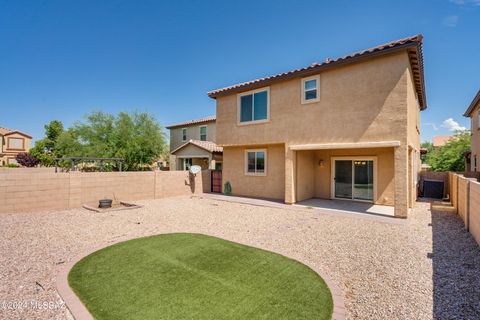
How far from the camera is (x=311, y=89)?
1172 cm

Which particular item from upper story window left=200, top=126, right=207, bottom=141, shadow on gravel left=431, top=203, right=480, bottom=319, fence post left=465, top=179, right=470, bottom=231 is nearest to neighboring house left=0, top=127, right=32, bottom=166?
upper story window left=200, top=126, right=207, bottom=141

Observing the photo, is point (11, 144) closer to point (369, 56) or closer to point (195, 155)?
point (195, 155)

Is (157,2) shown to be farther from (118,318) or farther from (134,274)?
(118,318)

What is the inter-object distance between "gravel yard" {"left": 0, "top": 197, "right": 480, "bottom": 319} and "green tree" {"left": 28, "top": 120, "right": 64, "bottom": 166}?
3406 centimetres

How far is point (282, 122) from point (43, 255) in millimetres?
11259

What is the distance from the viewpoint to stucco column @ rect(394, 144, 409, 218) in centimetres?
917

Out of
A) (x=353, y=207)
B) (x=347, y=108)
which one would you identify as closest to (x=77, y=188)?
(x=347, y=108)

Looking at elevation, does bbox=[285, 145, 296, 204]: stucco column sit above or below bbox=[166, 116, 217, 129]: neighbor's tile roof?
below

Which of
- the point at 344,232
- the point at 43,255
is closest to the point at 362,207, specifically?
the point at 344,232

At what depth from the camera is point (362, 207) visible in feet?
37.4

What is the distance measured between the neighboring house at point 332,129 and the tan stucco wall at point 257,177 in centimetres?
7

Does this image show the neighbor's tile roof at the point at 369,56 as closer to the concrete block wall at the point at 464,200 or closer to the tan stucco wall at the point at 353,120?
the tan stucco wall at the point at 353,120

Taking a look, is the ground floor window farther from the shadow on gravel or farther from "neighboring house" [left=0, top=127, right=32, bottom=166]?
"neighboring house" [left=0, top=127, right=32, bottom=166]

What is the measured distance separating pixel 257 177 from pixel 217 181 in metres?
4.34
